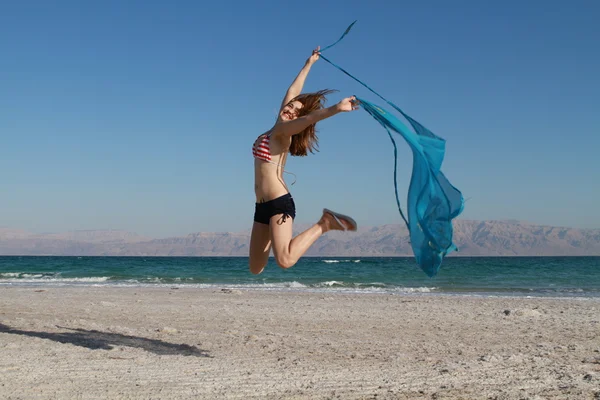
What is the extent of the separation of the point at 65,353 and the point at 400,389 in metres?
3.83

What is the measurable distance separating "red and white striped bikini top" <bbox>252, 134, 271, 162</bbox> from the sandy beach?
7.14ft

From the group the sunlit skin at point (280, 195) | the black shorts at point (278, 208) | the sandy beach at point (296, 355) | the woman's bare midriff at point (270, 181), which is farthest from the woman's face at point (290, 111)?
the sandy beach at point (296, 355)

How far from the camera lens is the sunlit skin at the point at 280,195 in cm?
588

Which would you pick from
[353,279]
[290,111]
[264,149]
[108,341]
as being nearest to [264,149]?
[264,149]

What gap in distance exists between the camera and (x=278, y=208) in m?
6.00

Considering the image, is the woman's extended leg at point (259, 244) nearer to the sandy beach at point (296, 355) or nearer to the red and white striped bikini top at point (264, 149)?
the red and white striped bikini top at point (264, 149)

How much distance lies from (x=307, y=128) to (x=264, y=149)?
54cm

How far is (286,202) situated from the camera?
6059 millimetres

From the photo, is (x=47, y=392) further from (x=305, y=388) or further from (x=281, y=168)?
(x=281, y=168)

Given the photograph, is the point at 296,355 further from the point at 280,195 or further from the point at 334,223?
the point at 280,195

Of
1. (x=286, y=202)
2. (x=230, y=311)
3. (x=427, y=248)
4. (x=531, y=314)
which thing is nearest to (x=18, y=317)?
(x=230, y=311)

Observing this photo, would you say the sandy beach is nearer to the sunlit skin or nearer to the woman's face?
the sunlit skin

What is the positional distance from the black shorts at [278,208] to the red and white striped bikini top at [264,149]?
1.45 ft

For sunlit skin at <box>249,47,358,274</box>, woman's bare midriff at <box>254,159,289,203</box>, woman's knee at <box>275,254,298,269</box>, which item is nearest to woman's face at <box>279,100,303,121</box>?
sunlit skin at <box>249,47,358,274</box>
